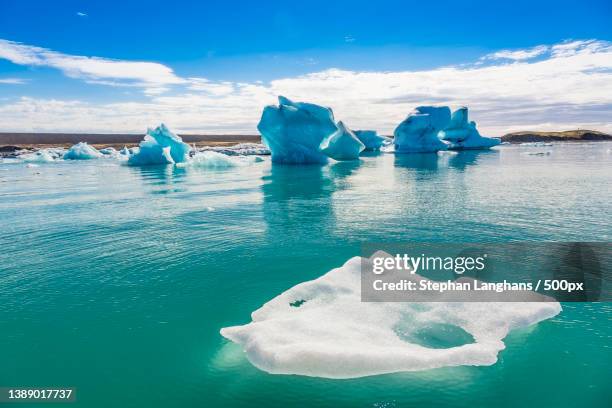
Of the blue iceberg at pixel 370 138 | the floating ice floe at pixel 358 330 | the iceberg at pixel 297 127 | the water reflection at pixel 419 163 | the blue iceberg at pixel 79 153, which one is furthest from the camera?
the blue iceberg at pixel 370 138

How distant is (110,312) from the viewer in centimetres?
541

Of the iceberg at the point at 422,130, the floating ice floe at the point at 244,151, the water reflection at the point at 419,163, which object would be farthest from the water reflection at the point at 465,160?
the floating ice floe at the point at 244,151

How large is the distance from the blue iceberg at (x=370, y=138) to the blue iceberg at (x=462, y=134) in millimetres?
8160

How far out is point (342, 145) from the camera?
35.4 m

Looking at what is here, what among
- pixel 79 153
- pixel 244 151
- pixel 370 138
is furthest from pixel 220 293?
pixel 244 151

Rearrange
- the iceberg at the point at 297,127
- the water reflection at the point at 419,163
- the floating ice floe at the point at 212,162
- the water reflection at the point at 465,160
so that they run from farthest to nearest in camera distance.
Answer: the floating ice floe at the point at 212,162, the water reflection at the point at 465,160, the water reflection at the point at 419,163, the iceberg at the point at 297,127

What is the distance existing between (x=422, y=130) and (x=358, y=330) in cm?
4456

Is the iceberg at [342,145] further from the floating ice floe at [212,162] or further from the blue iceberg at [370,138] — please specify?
the blue iceberg at [370,138]

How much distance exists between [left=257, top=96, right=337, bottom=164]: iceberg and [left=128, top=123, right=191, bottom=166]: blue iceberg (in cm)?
846

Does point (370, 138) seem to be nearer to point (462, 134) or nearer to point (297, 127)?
point (462, 134)

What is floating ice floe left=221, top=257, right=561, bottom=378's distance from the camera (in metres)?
3.95

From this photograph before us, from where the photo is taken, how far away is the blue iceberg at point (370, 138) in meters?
52.5

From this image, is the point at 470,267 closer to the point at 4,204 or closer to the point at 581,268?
the point at 581,268

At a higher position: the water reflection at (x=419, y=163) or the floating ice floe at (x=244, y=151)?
the floating ice floe at (x=244, y=151)
